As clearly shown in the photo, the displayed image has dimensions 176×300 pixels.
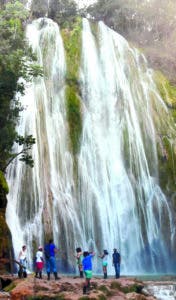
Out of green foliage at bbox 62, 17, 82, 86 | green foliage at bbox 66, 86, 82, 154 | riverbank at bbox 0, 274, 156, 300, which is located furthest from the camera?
green foliage at bbox 62, 17, 82, 86

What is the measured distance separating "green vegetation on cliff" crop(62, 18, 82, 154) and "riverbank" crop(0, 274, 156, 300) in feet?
39.3

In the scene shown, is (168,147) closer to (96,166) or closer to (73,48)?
(96,166)


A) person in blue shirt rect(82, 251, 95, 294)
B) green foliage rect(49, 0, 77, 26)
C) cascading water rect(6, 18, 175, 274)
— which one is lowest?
person in blue shirt rect(82, 251, 95, 294)

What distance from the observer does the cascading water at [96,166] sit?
21844 millimetres

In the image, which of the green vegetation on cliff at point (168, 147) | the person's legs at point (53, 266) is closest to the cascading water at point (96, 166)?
the green vegetation on cliff at point (168, 147)

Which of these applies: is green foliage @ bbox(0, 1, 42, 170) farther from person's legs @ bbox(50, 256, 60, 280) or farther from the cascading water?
person's legs @ bbox(50, 256, 60, 280)

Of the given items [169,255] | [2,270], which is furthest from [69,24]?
[2,270]

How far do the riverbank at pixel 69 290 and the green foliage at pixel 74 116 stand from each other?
12.0 metres

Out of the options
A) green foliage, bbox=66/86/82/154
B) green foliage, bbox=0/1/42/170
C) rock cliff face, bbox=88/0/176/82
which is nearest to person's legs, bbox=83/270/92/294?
green foliage, bbox=0/1/42/170

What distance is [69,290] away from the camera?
13.2m

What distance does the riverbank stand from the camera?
12320mm

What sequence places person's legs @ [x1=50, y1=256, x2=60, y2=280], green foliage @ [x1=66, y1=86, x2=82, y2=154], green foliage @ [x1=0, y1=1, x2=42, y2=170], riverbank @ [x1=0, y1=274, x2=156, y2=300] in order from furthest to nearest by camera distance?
1. green foliage @ [x1=66, y1=86, x2=82, y2=154]
2. green foliage @ [x1=0, y1=1, x2=42, y2=170]
3. person's legs @ [x1=50, y1=256, x2=60, y2=280]
4. riverbank @ [x1=0, y1=274, x2=156, y2=300]

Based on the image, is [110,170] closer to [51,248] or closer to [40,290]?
[51,248]

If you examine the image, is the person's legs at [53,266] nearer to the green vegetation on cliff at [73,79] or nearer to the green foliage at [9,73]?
the green foliage at [9,73]
